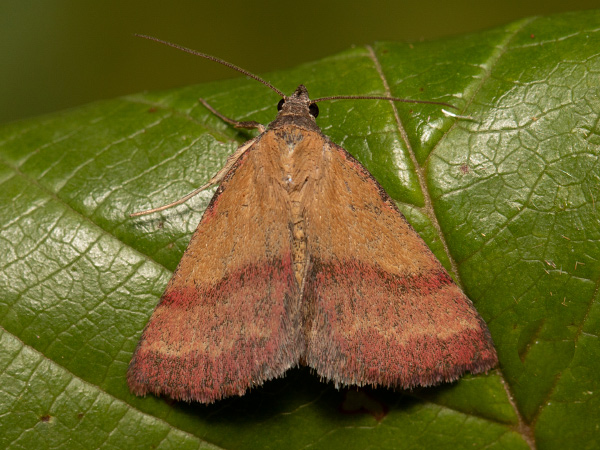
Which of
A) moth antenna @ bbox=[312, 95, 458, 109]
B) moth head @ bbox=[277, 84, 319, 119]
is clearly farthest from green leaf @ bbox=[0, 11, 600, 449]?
moth head @ bbox=[277, 84, 319, 119]

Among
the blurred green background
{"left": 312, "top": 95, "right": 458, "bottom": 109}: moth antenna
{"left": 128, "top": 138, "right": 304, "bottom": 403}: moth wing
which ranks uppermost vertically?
the blurred green background

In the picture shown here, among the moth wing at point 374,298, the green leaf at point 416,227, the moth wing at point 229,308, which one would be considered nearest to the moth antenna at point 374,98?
the green leaf at point 416,227

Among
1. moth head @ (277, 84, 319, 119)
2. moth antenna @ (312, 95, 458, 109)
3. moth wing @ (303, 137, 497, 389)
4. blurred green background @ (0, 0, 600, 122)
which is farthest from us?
blurred green background @ (0, 0, 600, 122)

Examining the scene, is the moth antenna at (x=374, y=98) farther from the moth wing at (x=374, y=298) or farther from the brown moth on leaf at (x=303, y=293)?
the moth wing at (x=374, y=298)

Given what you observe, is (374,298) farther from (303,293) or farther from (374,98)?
(374,98)

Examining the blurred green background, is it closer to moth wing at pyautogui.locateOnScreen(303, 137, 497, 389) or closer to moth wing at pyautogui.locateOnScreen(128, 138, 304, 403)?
moth wing at pyautogui.locateOnScreen(128, 138, 304, 403)

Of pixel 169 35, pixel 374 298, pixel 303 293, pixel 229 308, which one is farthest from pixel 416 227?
pixel 169 35

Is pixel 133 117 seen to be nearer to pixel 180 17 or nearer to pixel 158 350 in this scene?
pixel 158 350
